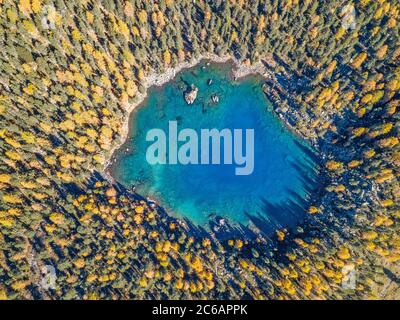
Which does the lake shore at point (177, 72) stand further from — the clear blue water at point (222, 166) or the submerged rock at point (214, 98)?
the submerged rock at point (214, 98)

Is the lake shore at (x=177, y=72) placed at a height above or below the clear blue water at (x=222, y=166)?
above

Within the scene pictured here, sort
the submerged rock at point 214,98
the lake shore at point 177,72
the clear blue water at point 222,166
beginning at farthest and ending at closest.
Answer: the submerged rock at point 214,98, the lake shore at point 177,72, the clear blue water at point 222,166

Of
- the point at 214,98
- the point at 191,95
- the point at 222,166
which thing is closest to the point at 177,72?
the point at 191,95

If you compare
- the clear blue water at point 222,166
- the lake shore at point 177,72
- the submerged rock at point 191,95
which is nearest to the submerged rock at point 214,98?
the clear blue water at point 222,166

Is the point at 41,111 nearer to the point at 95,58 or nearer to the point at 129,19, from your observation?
the point at 95,58

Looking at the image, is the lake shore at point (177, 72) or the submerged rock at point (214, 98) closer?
the lake shore at point (177, 72)
